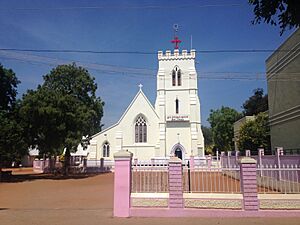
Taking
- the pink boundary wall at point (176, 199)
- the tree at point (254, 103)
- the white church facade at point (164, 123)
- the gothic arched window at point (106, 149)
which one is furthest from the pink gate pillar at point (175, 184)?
the tree at point (254, 103)

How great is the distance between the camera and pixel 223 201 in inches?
348

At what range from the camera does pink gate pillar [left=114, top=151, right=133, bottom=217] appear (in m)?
8.92

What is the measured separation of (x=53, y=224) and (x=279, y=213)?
247 inches

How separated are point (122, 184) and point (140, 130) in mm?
30621

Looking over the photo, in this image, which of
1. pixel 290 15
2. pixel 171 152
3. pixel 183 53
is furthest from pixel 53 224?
pixel 183 53

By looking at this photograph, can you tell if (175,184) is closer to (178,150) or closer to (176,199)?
(176,199)

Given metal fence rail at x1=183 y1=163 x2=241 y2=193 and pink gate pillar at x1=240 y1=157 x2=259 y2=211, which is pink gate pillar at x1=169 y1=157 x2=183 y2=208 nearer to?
metal fence rail at x1=183 y1=163 x2=241 y2=193

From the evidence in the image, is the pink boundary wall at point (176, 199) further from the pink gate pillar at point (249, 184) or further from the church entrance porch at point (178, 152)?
the church entrance porch at point (178, 152)

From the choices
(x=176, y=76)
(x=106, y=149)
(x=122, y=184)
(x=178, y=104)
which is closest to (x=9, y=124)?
(x=122, y=184)

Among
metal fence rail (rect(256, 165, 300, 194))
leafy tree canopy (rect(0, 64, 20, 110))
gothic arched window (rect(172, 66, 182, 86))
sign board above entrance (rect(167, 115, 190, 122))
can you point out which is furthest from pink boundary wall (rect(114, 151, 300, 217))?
gothic arched window (rect(172, 66, 182, 86))

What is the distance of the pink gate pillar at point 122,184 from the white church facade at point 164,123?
28917 mm

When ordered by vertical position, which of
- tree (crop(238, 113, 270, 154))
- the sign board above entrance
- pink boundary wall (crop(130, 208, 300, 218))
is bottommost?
pink boundary wall (crop(130, 208, 300, 218))

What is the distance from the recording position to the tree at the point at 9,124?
20156mm

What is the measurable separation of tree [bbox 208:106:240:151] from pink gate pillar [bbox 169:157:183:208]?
48.7m
